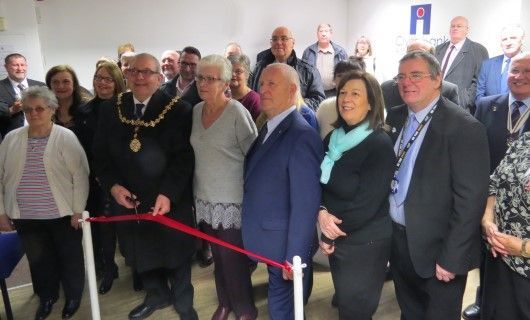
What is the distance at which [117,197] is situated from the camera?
7.87 ft

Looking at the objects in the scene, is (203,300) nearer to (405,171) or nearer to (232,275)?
(232,275)

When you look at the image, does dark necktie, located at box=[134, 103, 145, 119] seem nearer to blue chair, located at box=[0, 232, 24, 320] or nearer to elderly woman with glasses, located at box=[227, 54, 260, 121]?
elderly woman with glasses, located at box=[227, 54, 260, 121]

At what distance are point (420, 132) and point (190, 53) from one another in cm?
217

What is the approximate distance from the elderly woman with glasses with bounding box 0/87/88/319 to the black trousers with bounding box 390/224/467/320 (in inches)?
72.0

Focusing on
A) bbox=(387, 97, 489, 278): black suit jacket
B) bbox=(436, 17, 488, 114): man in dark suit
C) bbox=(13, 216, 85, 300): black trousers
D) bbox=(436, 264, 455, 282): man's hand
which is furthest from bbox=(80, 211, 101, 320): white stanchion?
bbox=(436, 17, 488, 114): man in dark suit

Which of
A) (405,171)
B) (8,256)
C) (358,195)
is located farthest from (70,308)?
(405,171)

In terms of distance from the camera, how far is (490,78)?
4.35m

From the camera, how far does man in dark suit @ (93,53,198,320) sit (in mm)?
2328

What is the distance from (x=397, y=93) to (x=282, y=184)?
1612mm

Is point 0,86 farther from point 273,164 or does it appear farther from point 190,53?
point 273,164

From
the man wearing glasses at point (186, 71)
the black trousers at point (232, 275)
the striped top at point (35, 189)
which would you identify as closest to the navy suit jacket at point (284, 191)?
the black trousers at point (232, 275)

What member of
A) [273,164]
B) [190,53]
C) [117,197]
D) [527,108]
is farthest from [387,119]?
[190,53]

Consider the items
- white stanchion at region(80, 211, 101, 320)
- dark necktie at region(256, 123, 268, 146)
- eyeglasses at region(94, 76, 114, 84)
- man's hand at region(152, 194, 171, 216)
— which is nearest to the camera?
dark necktie at region(256, 123, 268, 146)

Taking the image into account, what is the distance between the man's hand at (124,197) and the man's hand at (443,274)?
5.21ft
